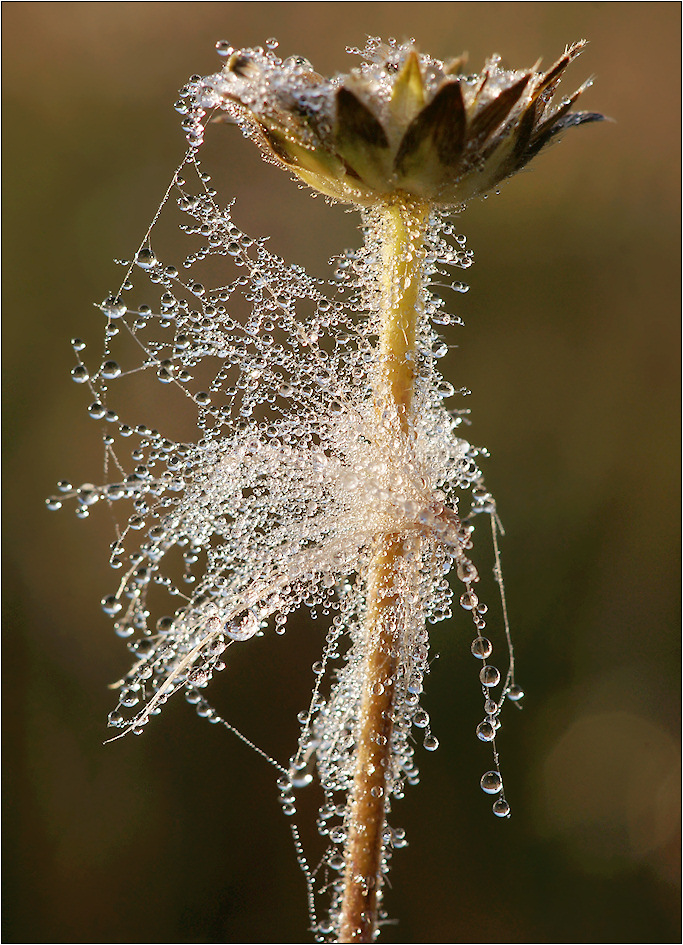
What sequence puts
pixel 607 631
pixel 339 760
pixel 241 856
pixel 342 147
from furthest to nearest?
pixel 607 631, pixel 241 856, pixel 339 760, pixel 342 147

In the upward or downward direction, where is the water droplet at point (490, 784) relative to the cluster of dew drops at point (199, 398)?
downward

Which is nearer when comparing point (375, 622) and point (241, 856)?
point (375, 622)

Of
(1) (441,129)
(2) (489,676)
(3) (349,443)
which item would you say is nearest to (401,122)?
(1) (441,129)

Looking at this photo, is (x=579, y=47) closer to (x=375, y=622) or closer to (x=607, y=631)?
(x=375, y=622)

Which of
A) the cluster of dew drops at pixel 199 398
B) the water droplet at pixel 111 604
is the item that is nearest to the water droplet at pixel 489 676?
the cluster of dew drops at pixel 199 398

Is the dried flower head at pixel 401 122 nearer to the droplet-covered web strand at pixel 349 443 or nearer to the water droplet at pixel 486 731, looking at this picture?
the droplet-covered web strand at pixel 349 443

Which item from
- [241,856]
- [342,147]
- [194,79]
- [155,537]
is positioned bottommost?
[241,856]

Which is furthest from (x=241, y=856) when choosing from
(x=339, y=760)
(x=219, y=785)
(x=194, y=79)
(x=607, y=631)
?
(x=194, y=79)
